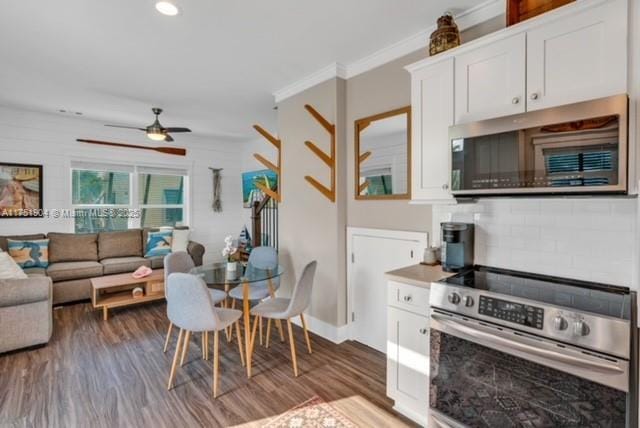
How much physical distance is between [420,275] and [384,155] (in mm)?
1257

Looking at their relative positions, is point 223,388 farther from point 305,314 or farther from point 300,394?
point 305,314

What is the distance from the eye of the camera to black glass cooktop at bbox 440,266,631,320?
1.43m

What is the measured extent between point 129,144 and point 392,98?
4.83 m

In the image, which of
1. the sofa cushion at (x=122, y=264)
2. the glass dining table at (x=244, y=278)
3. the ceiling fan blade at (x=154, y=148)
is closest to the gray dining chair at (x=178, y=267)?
the glass dining table at (x=244, y=278)

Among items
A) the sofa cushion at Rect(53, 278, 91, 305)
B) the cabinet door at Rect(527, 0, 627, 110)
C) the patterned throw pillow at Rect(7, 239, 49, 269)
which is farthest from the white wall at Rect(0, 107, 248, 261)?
the cabinet door at Rect(527, 0, 627, 110)

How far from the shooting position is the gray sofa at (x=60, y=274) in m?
3.00

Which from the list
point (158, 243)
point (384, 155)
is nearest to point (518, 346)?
point (384, 155)

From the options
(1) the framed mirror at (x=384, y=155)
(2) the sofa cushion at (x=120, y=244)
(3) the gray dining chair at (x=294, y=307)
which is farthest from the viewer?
(2) the sofa cushion at (x=120, y=244)

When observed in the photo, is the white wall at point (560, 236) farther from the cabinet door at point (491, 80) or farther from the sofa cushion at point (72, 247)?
the sofa cushion at point (72, 247)

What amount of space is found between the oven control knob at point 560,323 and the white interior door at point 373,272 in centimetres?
126

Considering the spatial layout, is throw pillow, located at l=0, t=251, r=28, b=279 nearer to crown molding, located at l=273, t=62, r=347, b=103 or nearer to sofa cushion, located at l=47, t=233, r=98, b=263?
sofa cushion, located at l=47, t=233, r=98, b=263

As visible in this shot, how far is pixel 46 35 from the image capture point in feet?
8.24

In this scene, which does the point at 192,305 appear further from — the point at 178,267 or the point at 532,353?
the point at 532,353

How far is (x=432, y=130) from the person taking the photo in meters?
2.17
